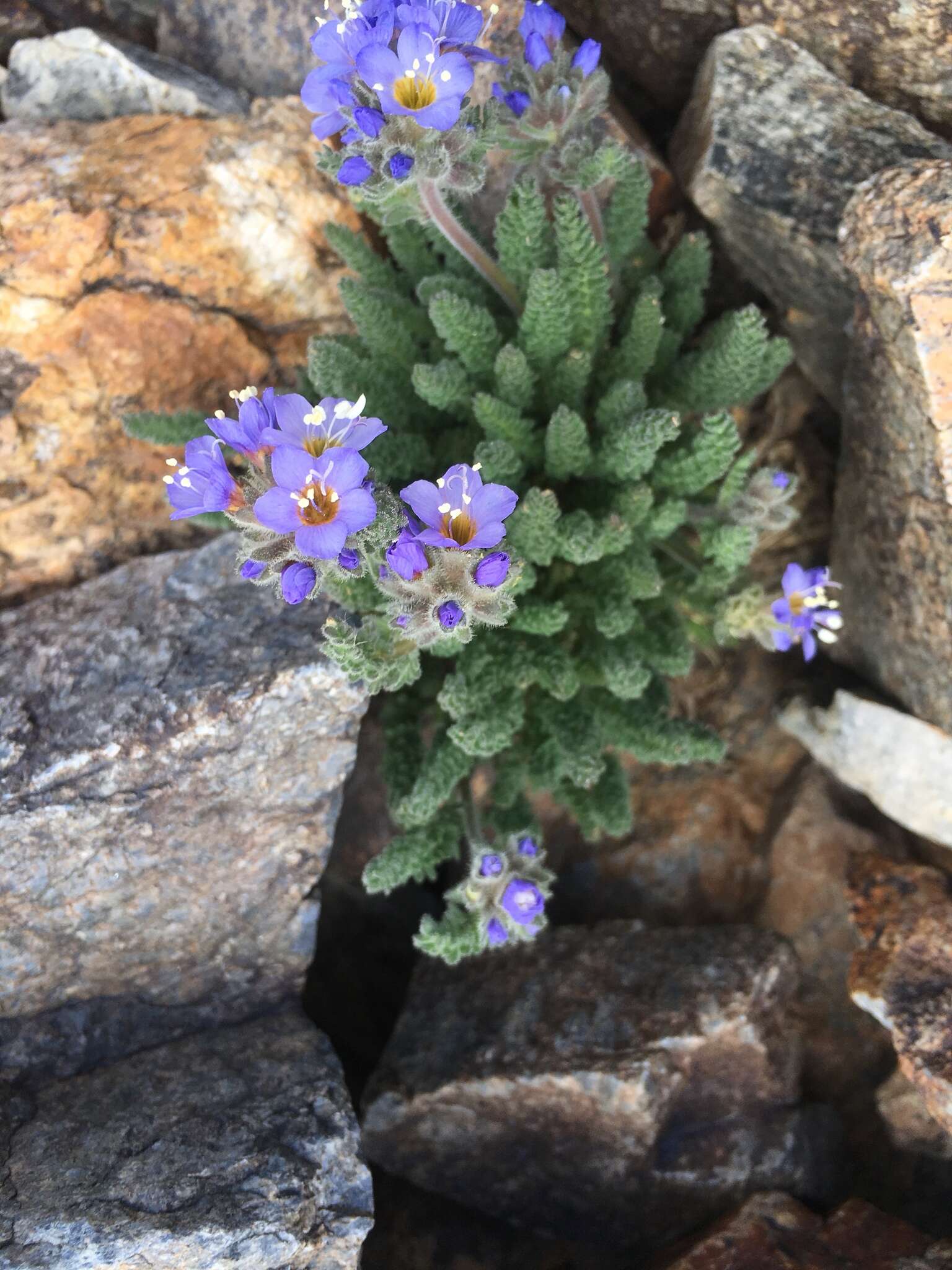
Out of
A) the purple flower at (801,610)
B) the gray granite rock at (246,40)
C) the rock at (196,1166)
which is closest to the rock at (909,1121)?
the purple flower at (801,610)

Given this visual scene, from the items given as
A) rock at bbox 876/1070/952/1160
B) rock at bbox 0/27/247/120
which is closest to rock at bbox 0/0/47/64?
rock at bbox 0/27/247/120

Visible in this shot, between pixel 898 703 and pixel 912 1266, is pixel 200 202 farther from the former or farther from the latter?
pixel 912 1266

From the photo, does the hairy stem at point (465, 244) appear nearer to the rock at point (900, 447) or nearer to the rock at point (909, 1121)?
the rock at point (900, 447)

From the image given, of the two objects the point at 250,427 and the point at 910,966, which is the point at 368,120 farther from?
the point at 910,966

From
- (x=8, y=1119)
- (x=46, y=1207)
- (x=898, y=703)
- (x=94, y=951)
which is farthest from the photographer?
(x=898, y=703)

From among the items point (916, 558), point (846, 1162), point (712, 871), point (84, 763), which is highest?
point (916, 558)

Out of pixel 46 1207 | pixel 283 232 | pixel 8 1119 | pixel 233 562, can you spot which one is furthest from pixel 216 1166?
pixel 283 232
